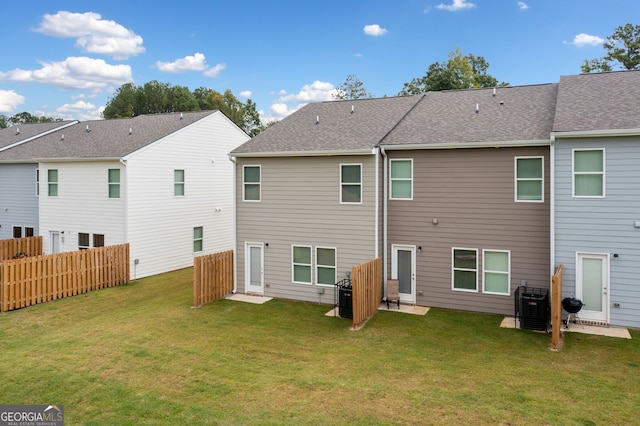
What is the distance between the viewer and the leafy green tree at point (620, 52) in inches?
1226

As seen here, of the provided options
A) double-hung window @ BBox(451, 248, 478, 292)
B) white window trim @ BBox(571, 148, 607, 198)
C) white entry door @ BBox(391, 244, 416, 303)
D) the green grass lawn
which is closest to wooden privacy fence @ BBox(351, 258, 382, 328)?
the green grass lawn

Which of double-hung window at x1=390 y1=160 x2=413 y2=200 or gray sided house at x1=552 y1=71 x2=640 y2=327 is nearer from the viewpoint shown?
gray sided house at x1=552 y1=71 x2=640 y2=327

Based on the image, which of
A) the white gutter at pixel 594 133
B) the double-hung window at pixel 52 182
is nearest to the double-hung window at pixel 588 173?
the white gutter at pixel 594 133

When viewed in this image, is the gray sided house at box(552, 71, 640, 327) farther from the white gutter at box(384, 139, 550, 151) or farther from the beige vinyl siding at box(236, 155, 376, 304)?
the beige vinyl siding at box(236, 155, 376, 304)

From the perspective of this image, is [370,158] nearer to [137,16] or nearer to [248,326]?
[248,326]

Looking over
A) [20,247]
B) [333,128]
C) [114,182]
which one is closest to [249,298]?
[333,128]

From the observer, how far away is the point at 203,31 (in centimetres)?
2911

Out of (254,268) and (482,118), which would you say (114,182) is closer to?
(254,268)

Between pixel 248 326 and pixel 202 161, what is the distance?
454 inches

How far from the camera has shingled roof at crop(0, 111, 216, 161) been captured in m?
18.4

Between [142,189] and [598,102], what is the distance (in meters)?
16.5

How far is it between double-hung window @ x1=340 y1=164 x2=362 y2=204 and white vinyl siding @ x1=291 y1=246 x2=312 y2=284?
2.17m

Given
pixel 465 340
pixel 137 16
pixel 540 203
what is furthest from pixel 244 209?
pixel 137 16

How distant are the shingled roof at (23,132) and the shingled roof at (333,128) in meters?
16.7
